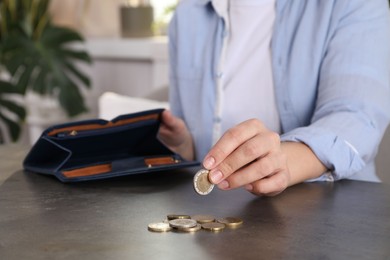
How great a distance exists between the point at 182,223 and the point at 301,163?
31 centimetres

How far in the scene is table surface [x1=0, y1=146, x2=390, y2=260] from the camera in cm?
78

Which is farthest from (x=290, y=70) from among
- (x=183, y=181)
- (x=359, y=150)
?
(x=183, y=181)

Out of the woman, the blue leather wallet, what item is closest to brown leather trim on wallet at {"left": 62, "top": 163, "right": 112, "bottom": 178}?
the blue leather wallet

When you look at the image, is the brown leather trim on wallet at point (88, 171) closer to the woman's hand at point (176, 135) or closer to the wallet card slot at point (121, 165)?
the wallet card slot at point (121, 165)

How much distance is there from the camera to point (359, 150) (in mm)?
1218

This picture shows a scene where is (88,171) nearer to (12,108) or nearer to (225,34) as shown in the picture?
(225,34)

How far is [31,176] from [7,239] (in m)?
0.38

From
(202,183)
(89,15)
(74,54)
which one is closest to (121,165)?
(202,183)

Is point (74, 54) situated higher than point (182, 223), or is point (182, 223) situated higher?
point (182, 223)

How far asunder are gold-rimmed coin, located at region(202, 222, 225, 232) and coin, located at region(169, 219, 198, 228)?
1cm

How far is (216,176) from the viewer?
970 mm

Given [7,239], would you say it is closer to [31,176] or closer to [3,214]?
[3,214]

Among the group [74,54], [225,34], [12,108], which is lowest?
[12,108]

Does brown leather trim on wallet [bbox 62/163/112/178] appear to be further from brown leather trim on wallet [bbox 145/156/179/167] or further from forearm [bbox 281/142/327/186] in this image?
forearm [bbox 281/142/327/186]
